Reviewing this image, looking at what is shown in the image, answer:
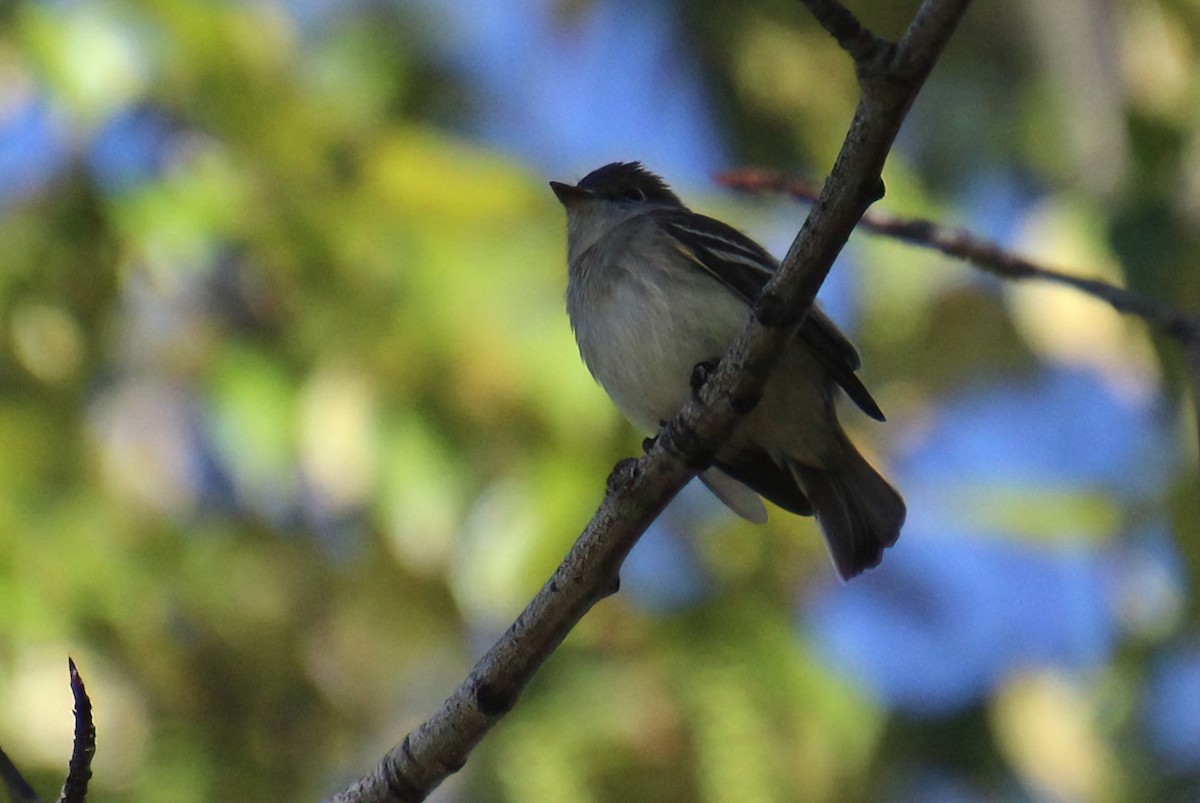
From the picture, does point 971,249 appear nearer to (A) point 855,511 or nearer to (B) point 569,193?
(A) point 855,511

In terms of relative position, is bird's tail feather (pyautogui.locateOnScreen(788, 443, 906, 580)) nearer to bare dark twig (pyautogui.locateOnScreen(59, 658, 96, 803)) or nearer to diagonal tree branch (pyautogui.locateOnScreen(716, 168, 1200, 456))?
diagonal tree branch (pyautogui.locateOnScreen(716, 168, 1200, 456))

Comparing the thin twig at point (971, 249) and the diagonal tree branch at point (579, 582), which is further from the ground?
the thin twig at point (971, 249)

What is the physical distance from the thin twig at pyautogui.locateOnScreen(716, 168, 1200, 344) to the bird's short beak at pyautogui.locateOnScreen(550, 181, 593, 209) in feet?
5.25

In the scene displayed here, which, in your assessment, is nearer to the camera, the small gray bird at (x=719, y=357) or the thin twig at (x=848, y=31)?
the thin twig at (x=848, y=31)

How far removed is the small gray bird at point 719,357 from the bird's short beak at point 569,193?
1.27 feet

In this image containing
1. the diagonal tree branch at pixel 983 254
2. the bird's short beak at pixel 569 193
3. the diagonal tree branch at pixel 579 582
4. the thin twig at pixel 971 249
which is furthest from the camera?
the bird's short beak at pixel 569 193

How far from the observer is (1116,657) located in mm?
6305

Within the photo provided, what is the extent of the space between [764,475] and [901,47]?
2457 mm

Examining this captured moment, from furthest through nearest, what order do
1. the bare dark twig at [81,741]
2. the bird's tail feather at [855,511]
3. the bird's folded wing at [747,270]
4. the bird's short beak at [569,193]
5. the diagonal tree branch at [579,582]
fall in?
1. the bird's short beak at [569,193]
2. the bird's tail feather at [855,511]
3. the bird's folded wing at [747,270]
4. the diagonal tree branch at [579,582]
5. the bare dark twig at [81,741]

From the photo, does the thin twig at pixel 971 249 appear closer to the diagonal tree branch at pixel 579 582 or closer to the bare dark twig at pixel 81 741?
the diagonal tree branch at pixel 579 582

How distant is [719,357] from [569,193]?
53.3 inches

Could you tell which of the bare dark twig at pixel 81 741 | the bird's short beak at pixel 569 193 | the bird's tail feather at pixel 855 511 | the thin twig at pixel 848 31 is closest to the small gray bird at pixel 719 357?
the bird's tail feather at pixel 855 511

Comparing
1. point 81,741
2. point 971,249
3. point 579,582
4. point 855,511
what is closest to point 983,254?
point 971,249

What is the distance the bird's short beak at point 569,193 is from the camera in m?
5.27
